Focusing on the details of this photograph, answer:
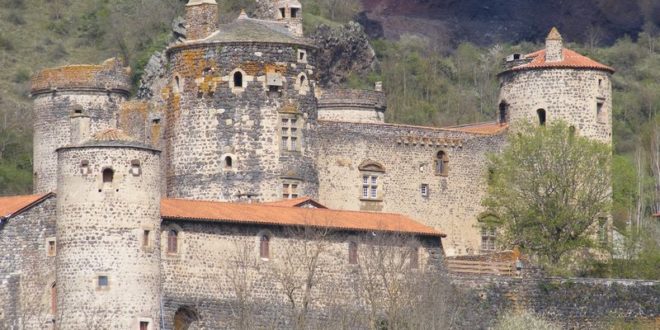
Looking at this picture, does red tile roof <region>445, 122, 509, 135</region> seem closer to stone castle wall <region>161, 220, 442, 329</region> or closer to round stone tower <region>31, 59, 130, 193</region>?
round stone tower <region>31, 59, 130, 193</region>

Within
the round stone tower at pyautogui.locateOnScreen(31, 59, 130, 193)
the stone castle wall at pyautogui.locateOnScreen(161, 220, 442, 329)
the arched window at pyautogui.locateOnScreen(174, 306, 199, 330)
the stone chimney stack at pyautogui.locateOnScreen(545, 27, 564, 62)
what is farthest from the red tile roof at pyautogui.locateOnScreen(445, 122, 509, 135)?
the arched window at pyautogui.locateOnScreen(174, 306, 199, 330)

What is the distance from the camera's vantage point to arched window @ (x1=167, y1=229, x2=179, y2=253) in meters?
80.8

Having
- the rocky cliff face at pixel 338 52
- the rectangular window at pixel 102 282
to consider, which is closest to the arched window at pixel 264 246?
the rectangular window at pixel 102 282

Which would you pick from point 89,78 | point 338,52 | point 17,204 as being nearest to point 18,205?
point 17,204

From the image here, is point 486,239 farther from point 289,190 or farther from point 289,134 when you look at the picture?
point 289,134

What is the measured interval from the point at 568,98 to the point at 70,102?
735 inches

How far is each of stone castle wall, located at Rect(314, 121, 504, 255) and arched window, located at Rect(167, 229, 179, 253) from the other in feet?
43.8

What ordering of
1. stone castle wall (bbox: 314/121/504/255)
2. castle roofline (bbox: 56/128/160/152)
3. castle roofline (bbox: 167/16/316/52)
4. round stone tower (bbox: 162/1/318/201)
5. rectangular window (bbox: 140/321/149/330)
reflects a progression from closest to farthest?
rectangular window (bbox: 140/321/149/330), castle roofline (bbox: 56/128/160/152), round stone tower (bbox: 162/1/318/201), castle roofline (bbox: 167/16/316/52), stone castle wall (bbox: 314/121/504/255)

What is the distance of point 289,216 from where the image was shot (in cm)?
8450

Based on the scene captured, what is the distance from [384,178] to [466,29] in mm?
55195

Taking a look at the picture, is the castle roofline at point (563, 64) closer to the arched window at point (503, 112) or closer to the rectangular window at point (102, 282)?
the arched window at point (503, 112)

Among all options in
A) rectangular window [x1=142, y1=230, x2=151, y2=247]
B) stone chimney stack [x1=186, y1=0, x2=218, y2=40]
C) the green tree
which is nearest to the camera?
rectangular window [x1=142, y1=230, x2=151, y2=247]

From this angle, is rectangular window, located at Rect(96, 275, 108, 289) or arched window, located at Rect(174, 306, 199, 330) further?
arched window, located at Rect(174, 306, 199, 330)

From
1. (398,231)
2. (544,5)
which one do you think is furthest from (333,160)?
(544,5)
